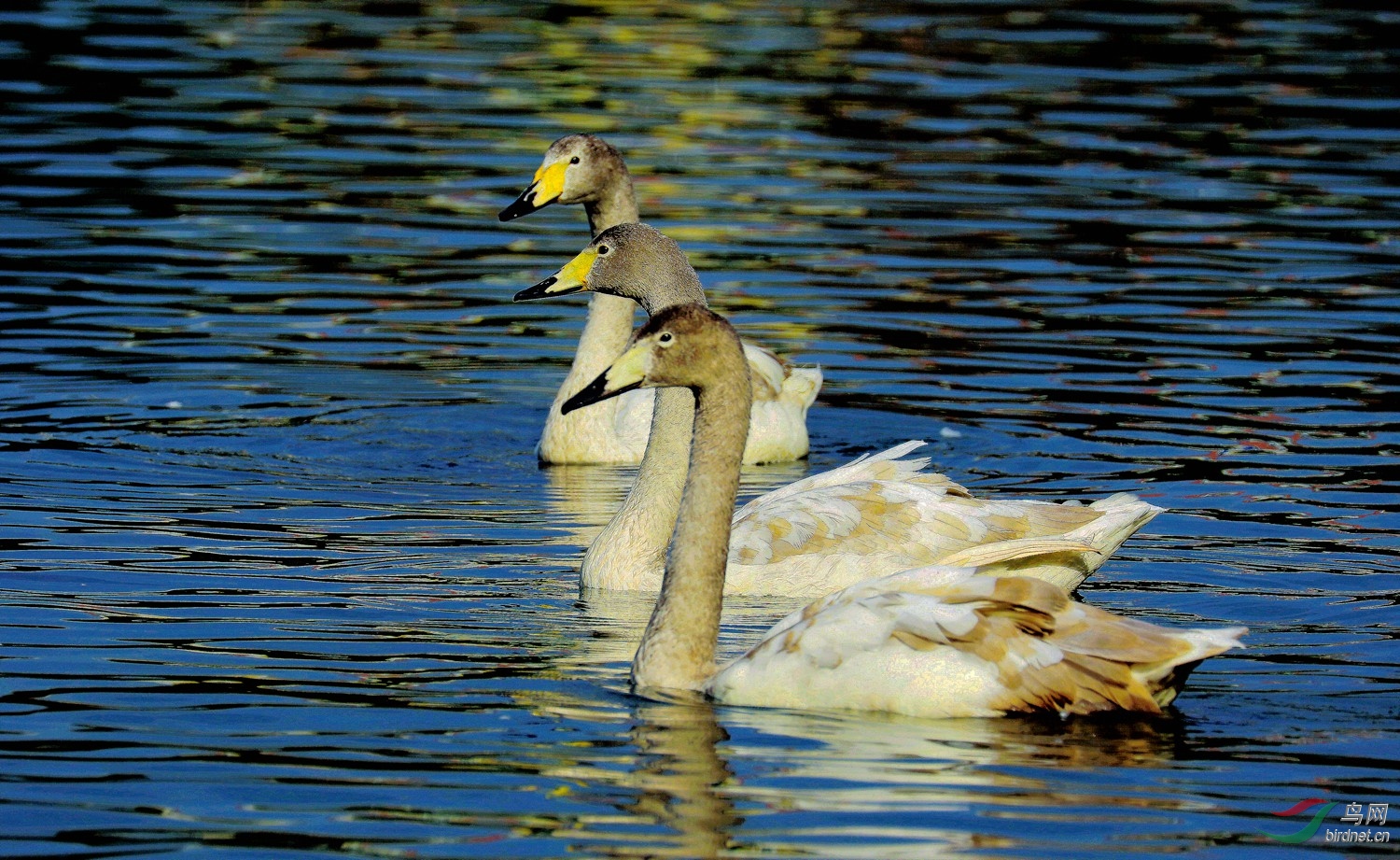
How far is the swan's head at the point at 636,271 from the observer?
1231cm

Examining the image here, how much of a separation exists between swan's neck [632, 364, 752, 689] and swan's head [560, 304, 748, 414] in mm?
31

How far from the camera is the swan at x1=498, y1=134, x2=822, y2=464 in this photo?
14.4 meters

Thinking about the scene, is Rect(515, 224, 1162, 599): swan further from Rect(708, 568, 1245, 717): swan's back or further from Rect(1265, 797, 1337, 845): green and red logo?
Rect(1265, 797, 1337, 845): green and red logo

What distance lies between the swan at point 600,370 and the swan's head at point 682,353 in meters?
4.88

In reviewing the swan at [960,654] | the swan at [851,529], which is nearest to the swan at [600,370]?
the swan at [851,529]

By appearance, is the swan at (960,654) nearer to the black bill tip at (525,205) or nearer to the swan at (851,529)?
the swan at (851,529)

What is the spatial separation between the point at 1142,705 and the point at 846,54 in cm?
2391

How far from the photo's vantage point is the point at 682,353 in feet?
30.5

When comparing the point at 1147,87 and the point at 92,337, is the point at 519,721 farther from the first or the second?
the point at 1147,87

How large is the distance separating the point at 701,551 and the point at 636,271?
11.4 ft

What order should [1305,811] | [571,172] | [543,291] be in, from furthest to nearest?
[571,172] → [543,291] → [1305,811]

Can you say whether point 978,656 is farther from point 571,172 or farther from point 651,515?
point 571,172

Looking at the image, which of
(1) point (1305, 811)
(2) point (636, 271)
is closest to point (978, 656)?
(1) point (1305, 811)

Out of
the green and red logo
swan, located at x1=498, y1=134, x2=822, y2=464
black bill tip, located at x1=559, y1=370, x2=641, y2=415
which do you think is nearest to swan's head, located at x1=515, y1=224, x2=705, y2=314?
swan, located at x1=498, y1=134, x2=822, y2=464
